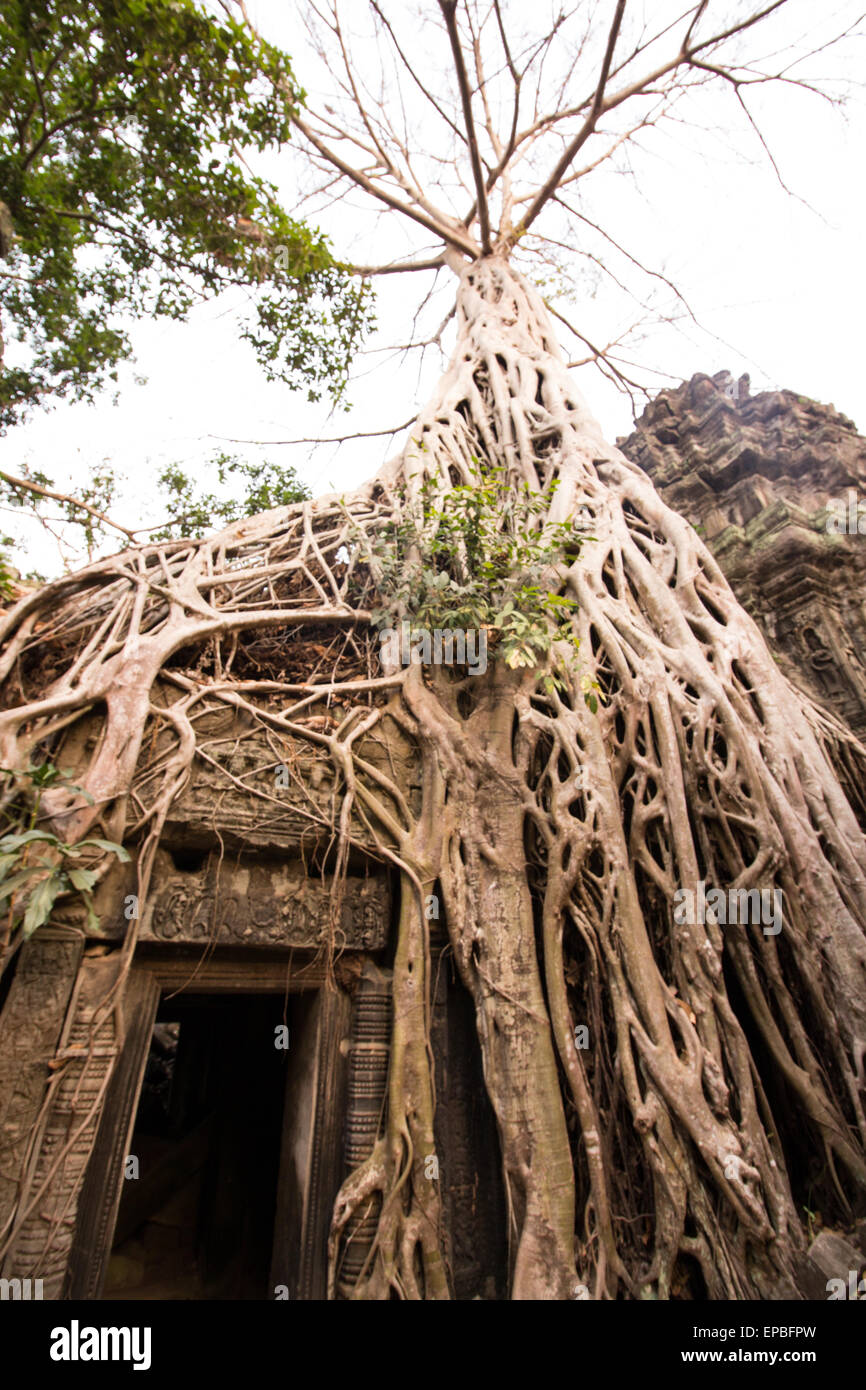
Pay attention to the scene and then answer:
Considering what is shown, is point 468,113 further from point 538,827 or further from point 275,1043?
point 275,1043

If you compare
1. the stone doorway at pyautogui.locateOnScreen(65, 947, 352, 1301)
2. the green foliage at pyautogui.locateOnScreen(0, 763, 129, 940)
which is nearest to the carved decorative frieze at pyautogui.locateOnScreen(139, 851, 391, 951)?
the stone doorway at pyautogui.locateOnScreen(65, 947, 352, 1301)

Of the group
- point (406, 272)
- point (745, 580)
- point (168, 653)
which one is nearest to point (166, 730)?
point (168, 653)

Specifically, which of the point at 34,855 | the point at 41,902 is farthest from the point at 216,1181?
the point at 41,902

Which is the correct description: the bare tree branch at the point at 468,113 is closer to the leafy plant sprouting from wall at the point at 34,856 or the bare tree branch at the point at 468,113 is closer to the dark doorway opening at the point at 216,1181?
the leafy plant sprouting from wall at the point at 34,856

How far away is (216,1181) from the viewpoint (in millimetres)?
4406

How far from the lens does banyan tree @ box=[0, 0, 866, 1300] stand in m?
2.22

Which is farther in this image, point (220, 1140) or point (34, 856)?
point (220, 1140)

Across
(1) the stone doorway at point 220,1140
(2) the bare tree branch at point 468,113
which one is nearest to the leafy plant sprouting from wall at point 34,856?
(1) the stone doorway at point 220,1140

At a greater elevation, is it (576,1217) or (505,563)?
(505,563)

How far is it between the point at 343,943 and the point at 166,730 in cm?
109

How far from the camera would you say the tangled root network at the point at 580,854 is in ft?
7.30

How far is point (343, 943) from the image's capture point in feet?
8.68

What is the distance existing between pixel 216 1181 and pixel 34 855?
355 centimetres

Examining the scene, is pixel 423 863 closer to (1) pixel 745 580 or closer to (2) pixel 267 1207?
(2) pixel 267 1207
